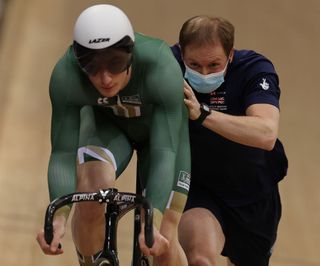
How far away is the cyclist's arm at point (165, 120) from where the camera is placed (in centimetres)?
268

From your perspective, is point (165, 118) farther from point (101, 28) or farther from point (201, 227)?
point (201, 227)

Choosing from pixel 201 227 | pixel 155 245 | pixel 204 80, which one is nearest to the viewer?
pixel 155 245

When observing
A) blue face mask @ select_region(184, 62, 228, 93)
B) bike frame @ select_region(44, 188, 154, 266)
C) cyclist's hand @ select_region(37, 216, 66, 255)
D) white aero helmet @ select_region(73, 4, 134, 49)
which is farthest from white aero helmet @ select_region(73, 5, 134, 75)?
blue face mask @ select_region(184, 62, 228, 93)

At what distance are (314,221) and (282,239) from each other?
29cm

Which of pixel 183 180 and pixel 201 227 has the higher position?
pixel 183 180

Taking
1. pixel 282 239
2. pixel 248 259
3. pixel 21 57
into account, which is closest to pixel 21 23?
pixel 21 57

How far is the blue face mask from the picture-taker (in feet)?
10.6

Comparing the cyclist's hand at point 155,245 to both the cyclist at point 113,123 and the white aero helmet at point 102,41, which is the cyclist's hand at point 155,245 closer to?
the cyclist at point 113,123

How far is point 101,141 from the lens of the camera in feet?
10.0

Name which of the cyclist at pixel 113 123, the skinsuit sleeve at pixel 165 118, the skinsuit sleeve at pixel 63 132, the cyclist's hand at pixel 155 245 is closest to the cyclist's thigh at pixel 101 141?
the cyclist at pixel 113 123

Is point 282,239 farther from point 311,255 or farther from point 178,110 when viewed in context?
point 178,110

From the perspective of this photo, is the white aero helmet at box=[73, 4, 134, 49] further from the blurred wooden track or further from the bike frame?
the blurred wooden track

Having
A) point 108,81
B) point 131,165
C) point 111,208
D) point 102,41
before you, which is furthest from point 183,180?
point 131,165

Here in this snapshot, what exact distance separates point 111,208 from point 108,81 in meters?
0.42
